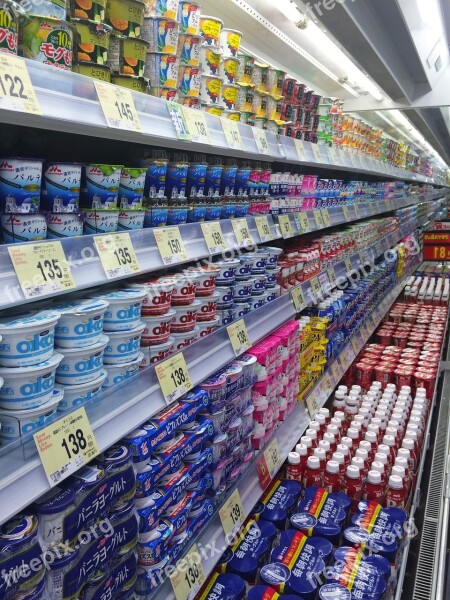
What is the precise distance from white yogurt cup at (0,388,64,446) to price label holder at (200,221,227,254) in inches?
26.3

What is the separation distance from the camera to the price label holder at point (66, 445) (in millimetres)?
798

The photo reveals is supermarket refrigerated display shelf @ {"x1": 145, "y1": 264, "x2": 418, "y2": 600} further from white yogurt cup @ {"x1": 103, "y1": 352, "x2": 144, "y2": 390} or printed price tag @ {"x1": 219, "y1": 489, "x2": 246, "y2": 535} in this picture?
white yogurt cup @ {"x1": 103, "y1": 352, "x2": 144, "y2": 390}

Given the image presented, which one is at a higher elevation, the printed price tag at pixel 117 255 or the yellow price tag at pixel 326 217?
the printed price tag at pixel 117 255

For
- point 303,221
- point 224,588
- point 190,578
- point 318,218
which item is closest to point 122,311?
point 190,578

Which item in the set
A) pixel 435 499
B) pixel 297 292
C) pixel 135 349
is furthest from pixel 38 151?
pixel 435 499

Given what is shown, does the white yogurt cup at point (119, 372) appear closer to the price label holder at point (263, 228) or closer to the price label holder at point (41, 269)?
the price label holder at point (41, 269)

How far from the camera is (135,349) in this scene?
1092mm

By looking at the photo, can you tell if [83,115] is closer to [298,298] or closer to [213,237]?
[213,237]

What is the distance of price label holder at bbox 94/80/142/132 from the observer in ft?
2.92

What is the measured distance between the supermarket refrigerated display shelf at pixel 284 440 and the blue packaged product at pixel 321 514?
15 centimetres

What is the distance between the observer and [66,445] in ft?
2.77

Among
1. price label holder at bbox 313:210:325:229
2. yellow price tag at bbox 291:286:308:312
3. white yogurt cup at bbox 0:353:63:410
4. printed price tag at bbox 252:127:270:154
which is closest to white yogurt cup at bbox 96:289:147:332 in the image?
white yogurt cup at bbox 0:353:63:410

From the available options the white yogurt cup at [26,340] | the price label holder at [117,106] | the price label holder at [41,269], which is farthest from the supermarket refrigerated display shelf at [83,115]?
the white yogurt cup at [26,340]

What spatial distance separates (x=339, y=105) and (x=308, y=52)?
14.4 inches
